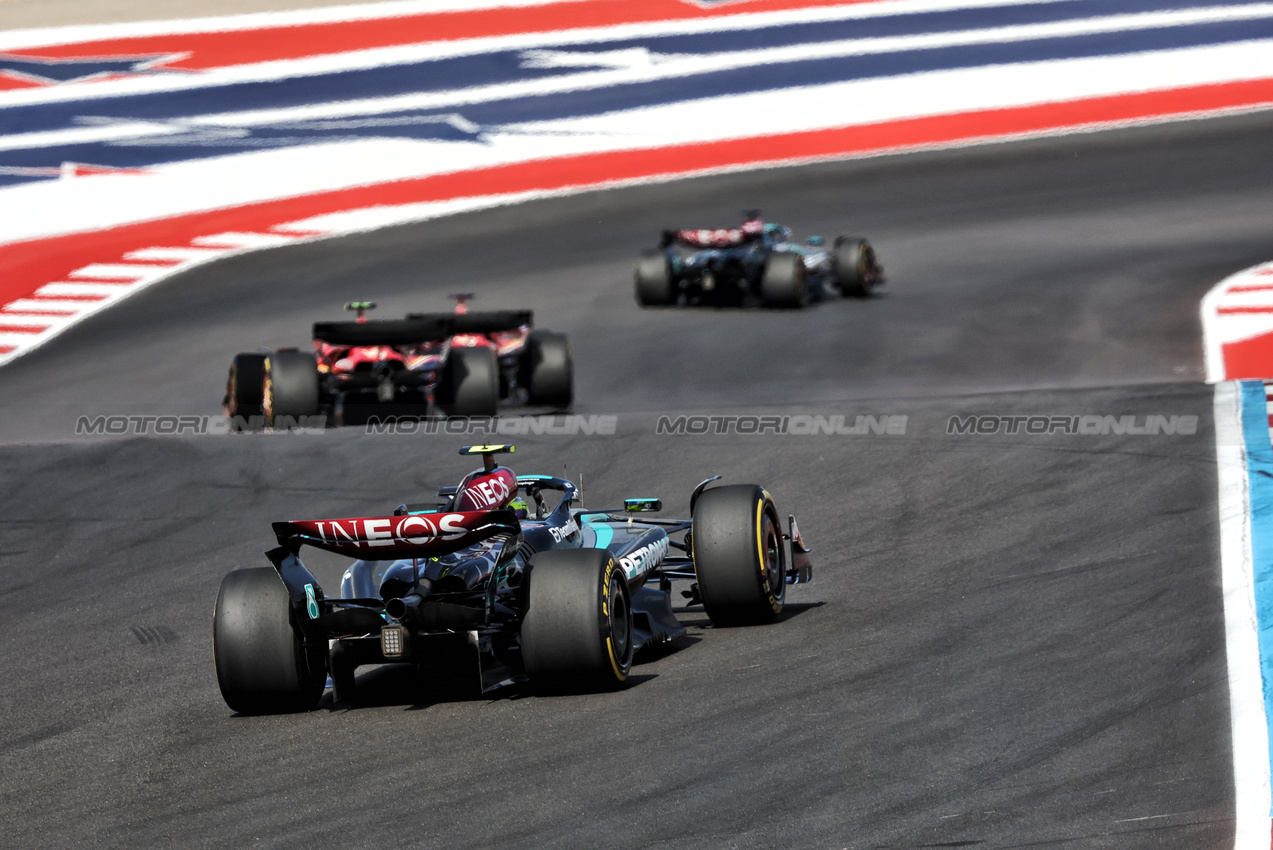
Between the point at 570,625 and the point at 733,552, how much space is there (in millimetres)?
1687

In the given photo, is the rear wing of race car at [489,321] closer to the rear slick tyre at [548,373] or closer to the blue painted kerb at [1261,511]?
the rear slick tyre at [548,373]

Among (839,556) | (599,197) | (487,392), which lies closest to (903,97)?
(599,197)

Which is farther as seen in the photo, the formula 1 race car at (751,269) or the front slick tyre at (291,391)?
the formula 1 race car at (751,269)

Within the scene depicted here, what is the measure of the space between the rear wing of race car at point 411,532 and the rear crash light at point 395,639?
0.35 metres

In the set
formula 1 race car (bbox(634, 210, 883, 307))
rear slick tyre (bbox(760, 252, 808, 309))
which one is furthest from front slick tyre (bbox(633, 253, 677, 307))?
rear slick tyre (bbox(760, 252, 808, 309))

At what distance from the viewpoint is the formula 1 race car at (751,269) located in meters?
22.2

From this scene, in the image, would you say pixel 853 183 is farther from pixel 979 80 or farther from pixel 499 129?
pixel 499 129

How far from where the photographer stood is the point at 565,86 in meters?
30.6

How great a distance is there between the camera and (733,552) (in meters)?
9.47

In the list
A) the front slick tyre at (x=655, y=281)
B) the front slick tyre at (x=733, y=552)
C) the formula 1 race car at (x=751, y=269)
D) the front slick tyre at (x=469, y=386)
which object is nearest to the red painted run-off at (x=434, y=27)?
the formula 1 race car at (x=751, y=269)

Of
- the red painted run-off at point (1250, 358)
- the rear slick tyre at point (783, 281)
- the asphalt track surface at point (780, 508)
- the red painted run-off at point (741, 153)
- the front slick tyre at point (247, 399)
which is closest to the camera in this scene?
the asphalt track surface at point (780, 508)

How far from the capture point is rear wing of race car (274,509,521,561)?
801 cm

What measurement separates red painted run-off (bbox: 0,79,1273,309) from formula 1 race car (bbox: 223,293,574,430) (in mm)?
11144

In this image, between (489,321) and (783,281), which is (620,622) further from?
(783,281)
